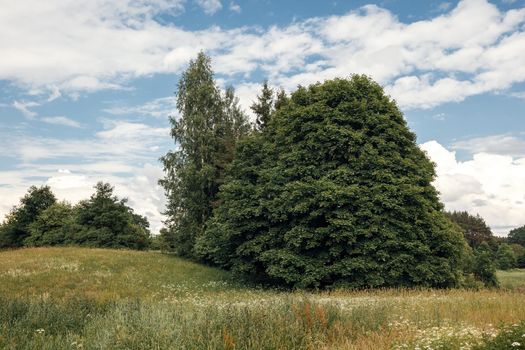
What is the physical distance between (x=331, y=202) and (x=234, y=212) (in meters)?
7.67

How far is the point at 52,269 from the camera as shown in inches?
1150

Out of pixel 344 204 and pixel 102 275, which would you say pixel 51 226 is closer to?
pixel 102 275

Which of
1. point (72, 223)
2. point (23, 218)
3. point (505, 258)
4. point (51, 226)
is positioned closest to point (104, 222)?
point (72, 223)

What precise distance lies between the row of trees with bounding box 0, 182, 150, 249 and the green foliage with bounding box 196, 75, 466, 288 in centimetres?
2717

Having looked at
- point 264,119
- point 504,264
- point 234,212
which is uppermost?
point 264,119

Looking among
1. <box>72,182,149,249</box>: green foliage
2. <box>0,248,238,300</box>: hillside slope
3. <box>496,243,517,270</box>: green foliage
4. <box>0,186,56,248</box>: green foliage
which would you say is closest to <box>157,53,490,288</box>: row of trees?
<box>0,248,238,300</box>: hillside slope

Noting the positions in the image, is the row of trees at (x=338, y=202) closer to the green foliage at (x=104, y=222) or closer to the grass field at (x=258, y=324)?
the grass field at (x=258, y=324)

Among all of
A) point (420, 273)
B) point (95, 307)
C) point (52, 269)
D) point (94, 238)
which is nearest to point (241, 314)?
point (95, 307)

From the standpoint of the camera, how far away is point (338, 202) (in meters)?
24.4

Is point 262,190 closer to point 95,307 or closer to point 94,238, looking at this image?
point 95,307

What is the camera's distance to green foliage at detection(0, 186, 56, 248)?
67062 mm

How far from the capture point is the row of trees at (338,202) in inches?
973

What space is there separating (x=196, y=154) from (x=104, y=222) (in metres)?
19.0

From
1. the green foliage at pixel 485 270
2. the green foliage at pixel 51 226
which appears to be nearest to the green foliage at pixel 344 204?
the green foliage at pixel 485 270
